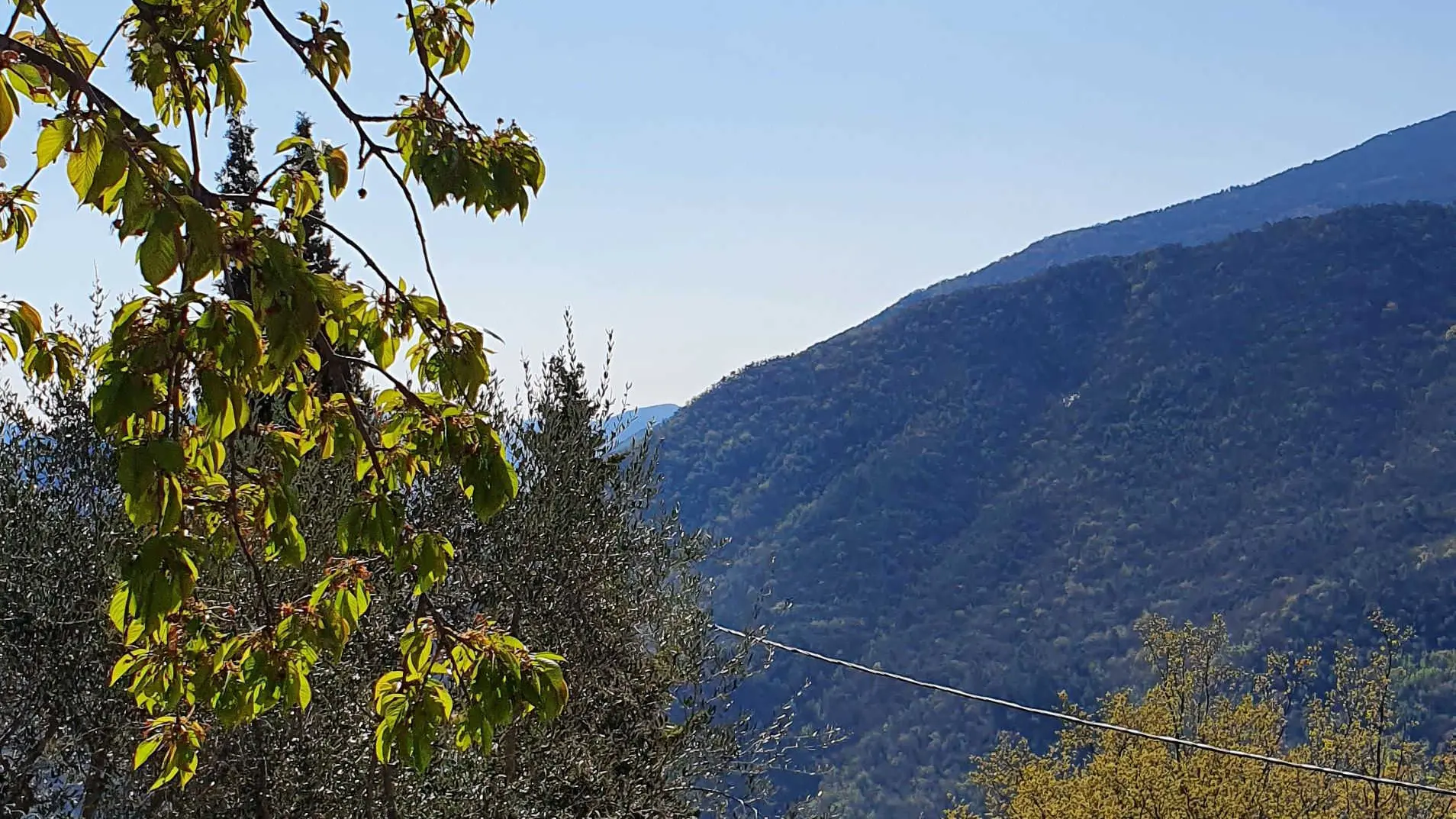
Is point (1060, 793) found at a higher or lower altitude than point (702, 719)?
lower

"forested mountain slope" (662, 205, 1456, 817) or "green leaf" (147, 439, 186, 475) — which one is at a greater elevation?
"green leaf" (147, 439, 186, 475)

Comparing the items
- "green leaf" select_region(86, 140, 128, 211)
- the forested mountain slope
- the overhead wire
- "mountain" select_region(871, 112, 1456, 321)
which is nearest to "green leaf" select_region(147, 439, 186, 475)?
"green leaf" select_region(86, 140, 128, 211)

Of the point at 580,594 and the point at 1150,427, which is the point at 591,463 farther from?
the point at 1150,427

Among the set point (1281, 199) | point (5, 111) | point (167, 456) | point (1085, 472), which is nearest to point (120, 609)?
point (167, 456)

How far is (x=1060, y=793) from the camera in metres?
17.4

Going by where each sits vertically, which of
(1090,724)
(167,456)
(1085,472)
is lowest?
(1085,472)

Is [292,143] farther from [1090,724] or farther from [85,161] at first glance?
[1090,724]

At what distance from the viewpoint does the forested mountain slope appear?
179ft

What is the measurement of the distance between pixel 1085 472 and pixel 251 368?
76.4 metres

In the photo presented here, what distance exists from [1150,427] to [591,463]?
249 ft

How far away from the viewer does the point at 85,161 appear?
124cm

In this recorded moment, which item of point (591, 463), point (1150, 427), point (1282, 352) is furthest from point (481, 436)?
point (1282, 352)

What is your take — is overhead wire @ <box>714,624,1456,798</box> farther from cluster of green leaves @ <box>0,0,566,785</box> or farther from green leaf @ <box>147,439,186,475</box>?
green leaf @ <box>147,439,186,475</box>

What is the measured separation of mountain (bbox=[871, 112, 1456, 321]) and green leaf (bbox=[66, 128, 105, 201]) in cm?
12684
